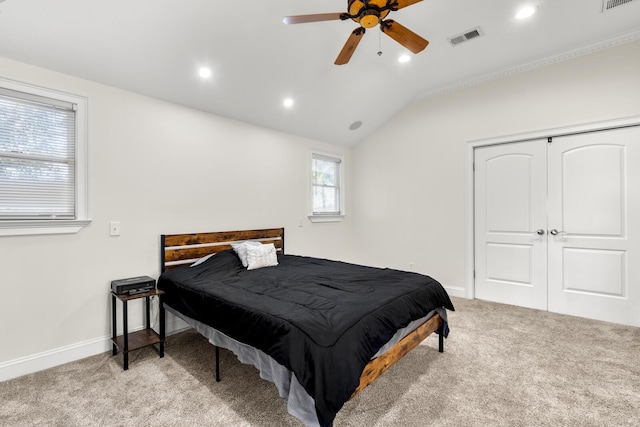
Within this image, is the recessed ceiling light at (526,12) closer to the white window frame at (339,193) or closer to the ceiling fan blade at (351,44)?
the ceiling fan blade at (351,44)

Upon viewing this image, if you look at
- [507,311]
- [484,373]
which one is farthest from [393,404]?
[507,311]

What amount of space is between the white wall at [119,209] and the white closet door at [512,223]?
292 cm

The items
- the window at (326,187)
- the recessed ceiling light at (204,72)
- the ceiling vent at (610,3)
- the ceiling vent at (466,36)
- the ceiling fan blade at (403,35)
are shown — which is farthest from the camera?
the window at (326,187)

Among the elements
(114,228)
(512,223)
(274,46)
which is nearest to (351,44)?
(274,46)

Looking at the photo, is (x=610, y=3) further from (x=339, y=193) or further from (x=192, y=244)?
(x=192, y=244)

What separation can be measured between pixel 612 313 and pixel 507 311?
0.98 meters

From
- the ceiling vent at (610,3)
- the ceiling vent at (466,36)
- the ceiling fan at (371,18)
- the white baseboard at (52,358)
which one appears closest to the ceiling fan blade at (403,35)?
the ceiling fan at (371,18)

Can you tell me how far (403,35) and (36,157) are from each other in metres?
2.93

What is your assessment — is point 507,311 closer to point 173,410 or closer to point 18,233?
point 173,410

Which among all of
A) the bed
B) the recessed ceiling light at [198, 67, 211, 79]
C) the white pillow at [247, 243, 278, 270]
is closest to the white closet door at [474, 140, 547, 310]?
the bed

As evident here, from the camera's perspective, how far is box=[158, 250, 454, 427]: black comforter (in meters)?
1.52

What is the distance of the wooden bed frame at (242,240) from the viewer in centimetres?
190

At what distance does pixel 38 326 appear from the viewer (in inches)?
94.9

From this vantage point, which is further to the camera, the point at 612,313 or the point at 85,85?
the point at 612,313
